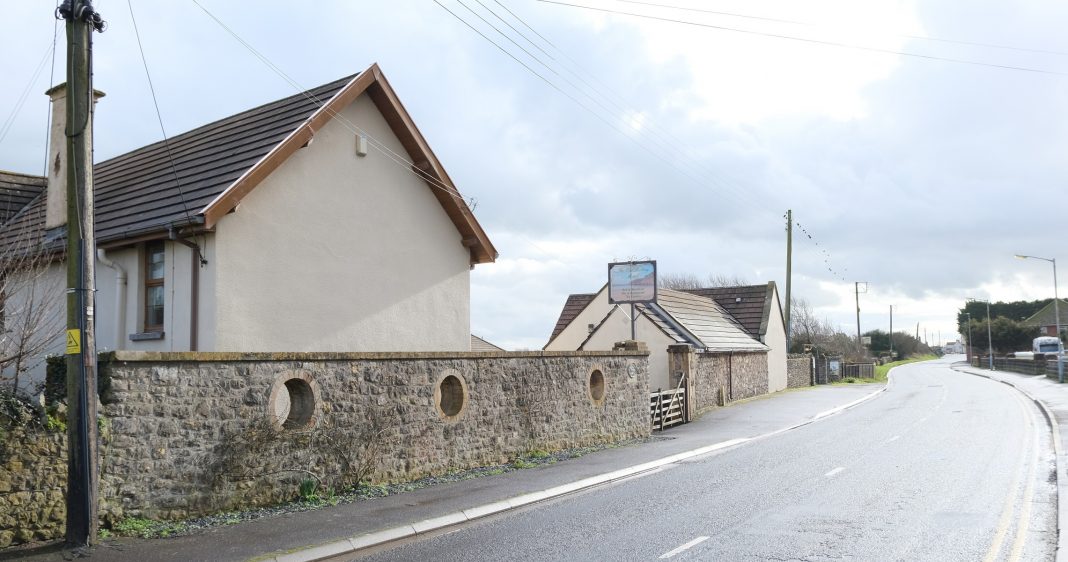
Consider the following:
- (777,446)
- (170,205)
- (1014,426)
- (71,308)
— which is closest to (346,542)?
(71,308)

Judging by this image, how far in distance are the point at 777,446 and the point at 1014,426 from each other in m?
8.04

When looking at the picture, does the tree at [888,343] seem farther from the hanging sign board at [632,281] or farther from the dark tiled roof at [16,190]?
the dark tiled roof at [16,190]

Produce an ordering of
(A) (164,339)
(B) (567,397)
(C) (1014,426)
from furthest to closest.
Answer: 1. (C) (1014,426)
2. (B) (567,397)
3. (A) (164,339)

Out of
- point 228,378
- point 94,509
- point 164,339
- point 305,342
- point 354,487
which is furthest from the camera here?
point 305,342

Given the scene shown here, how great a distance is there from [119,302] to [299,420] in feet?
18.4

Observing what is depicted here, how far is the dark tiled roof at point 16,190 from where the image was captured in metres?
20.3

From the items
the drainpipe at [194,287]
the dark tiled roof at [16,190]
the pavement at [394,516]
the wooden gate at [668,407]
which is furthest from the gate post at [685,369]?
the dark tiled roof at [16,190]

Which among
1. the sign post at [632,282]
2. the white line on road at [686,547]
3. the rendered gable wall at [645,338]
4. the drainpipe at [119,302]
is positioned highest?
the sign post at [632,282]

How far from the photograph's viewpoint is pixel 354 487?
1227cm

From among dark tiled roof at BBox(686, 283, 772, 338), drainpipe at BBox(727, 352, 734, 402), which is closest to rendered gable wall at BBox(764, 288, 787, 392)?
dark tiled roof at BBox(686, 283, 772, 338)

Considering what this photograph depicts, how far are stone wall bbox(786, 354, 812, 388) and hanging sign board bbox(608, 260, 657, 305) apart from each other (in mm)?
21260

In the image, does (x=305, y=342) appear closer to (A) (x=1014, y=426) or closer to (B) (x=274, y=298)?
(B) (x=274, y=298)

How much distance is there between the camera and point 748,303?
150 feet

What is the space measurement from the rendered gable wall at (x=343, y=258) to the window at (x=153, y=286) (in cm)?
160
